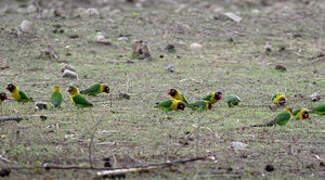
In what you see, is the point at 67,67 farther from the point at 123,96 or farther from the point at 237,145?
the point at 237,145

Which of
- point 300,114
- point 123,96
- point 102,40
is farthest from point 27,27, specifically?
point 300,114

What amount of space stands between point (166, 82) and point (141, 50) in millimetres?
1806

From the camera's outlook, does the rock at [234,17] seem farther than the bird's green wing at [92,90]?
Yes

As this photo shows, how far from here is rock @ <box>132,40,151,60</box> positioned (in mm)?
10867

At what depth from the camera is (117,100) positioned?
7.88 m

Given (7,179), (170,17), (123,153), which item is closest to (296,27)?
(170,17)

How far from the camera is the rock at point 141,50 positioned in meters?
10.9

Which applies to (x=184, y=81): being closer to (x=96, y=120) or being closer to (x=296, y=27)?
(x=96, y=120)

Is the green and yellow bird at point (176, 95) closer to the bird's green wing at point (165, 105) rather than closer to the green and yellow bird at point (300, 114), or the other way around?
the bird's green wing at point (165, 105)

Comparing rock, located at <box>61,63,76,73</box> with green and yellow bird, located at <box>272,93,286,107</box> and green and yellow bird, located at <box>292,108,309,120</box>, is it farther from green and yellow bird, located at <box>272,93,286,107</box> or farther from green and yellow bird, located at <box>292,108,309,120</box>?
green and yellow bird, located at <box>292,108,309,120</box>

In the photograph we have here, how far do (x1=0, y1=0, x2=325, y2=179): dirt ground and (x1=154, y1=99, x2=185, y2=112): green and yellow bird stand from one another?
3.9 inches

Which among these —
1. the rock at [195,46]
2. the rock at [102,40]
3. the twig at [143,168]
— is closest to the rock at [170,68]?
the rock at [195,46]

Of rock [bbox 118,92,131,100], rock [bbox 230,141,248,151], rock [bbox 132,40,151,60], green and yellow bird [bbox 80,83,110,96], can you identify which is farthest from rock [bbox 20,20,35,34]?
rock [bbox 230,141,248,151]

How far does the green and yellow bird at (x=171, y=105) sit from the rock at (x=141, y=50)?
12.4ft
